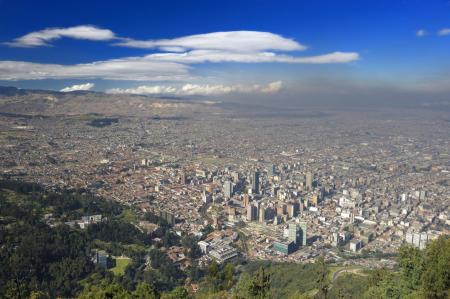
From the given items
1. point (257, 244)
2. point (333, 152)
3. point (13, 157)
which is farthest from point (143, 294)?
point (333, 152)

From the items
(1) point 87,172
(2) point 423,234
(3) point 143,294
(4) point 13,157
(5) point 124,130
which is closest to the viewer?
(3) point 143,294

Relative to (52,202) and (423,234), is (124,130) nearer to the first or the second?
(52,202)

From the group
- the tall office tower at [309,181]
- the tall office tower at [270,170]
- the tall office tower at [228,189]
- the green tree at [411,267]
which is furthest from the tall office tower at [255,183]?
the green tree at [411,267]

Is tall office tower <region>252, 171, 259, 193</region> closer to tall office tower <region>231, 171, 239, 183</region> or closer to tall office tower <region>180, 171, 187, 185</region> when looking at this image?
tall office tower <region>231, 171, 239, 183</region>

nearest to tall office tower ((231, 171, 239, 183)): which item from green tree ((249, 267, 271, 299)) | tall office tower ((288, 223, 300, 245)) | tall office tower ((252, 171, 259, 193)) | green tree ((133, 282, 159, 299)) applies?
tall office tower ((252, 171, 259, 193))

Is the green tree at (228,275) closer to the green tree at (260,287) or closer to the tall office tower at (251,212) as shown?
the green tree at (260,287)

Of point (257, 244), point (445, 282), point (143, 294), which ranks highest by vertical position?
point (445, 282)
